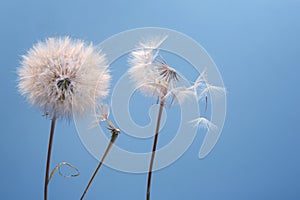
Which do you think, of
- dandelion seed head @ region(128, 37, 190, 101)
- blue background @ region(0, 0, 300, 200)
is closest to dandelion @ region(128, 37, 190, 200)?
dandelion seed head @ region(128, 37, 190, 101)

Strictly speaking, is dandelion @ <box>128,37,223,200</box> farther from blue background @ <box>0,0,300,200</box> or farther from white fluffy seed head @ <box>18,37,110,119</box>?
blue background @ <box>0,0,300,200</box>

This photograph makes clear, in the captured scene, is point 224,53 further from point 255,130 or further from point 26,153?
point 26,153

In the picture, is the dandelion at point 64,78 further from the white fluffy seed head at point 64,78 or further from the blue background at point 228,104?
the blue background at point 228,104

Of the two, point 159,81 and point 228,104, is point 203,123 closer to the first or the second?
point 159,81

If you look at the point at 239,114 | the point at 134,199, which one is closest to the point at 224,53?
the point at 239,114

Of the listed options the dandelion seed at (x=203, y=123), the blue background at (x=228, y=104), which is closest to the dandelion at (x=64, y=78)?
the dandelion seed at (x=203, y=123)

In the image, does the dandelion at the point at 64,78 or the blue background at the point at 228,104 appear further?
the blue background at the point at 228,104
